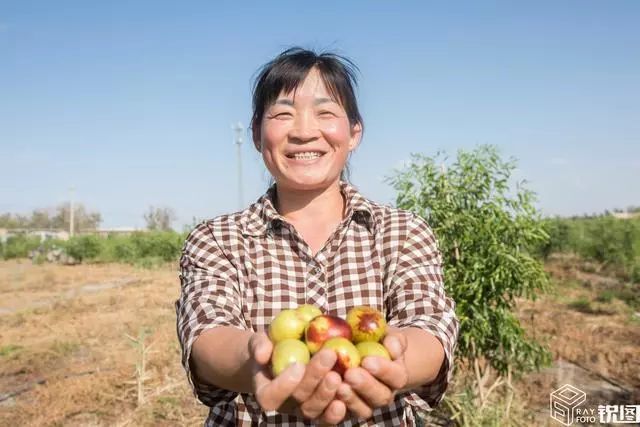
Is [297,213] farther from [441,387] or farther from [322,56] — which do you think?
[441,387]

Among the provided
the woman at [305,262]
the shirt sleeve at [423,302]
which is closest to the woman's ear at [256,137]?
the woman at [305,262]

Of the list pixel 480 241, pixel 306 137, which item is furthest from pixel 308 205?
pixel 480 241

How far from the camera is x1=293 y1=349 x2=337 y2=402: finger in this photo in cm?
137

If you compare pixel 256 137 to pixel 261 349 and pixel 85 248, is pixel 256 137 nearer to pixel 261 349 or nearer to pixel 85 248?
pixel 261 349

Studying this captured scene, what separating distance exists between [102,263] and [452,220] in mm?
38549

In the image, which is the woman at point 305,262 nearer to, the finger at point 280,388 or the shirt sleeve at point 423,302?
the shirt sleeve at point 423,302

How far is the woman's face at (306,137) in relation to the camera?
2.12 meters

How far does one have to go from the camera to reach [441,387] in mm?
1924

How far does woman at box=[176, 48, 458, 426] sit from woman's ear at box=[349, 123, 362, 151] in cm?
5

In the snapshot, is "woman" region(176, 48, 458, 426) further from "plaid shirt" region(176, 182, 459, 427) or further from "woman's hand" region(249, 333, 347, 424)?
"woman's hand" region(249, 333, 347, 424)

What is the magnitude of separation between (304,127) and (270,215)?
14.7 inches

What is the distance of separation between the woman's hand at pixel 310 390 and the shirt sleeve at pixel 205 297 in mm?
430

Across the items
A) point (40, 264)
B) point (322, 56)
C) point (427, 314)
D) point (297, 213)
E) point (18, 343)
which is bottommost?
point (40, 264)

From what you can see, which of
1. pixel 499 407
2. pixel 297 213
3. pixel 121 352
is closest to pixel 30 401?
pixel 121 352
